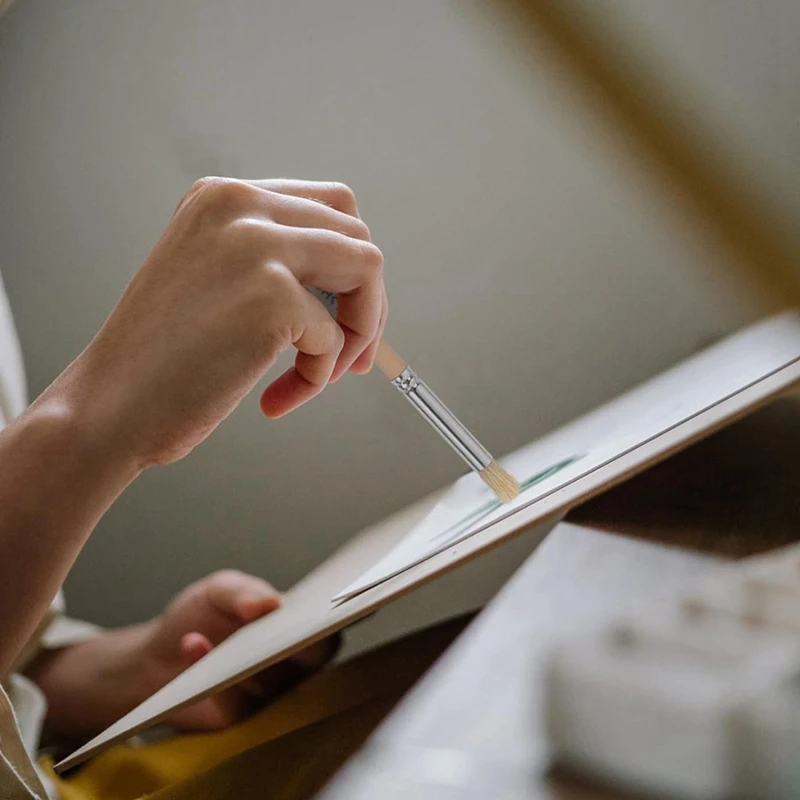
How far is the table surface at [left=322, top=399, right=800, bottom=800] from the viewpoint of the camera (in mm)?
236

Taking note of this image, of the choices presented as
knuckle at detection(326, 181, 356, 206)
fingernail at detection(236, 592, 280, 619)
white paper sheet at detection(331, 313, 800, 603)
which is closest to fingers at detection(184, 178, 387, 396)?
knuckle at detection(326, 181, 356, 206)

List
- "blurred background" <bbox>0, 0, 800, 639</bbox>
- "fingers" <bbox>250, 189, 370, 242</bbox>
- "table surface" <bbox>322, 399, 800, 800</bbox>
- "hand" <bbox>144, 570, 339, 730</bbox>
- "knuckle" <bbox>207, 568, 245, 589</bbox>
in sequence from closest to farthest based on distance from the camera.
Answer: "table surface" <bbox>322, 399, 800, 800</bbox>
"fingers" <bbox>250, 189, 370, 242</bbox>
"hand" <bbox>144, 570, 339, 730</bbox>
"knuckle" <bbox>207, 568, 245, 589</bbox>
"blurred background" <bbox>0, 0, 800, 639</bbox>

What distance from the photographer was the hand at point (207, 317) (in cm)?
31

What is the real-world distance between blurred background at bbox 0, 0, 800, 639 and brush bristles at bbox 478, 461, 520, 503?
30 centimetres

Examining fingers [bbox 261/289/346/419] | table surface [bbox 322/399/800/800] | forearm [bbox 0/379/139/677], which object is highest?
forearm [bbox 0/379/139/677]

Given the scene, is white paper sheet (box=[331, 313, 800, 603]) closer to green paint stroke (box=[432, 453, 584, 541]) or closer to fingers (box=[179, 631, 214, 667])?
green paint stroke (box=[432, 453, 584, 541])

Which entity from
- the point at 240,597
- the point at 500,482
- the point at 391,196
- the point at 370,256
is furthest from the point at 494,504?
the point at 391,196

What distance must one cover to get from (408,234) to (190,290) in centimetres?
46

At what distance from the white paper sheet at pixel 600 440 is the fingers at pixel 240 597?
139mm

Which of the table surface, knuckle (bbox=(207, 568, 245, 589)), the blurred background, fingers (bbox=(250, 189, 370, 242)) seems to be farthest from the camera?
the blurred background

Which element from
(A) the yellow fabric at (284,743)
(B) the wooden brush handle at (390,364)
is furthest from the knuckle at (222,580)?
(B) the wooden brush handle at (390,364)

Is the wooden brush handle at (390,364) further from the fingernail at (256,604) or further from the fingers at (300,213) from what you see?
the fingernail at (256,604)

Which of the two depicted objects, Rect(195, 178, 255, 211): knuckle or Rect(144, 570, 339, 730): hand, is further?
Rect(144, 570, 339, 730): hand

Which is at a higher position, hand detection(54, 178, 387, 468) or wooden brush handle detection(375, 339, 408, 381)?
hand detection(54, 178, 387, 468)
